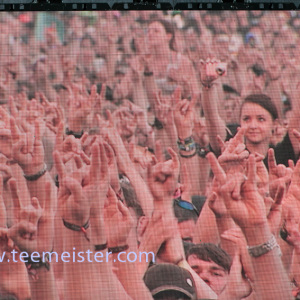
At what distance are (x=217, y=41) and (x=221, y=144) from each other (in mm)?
1260

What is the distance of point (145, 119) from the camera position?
738 cm

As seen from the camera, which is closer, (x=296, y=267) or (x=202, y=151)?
(x=296, y=267)

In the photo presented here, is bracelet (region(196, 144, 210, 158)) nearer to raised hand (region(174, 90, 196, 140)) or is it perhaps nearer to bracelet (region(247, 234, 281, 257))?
raised hand (region(174, 90, 196, 140))

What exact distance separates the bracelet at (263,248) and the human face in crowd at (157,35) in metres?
2.51

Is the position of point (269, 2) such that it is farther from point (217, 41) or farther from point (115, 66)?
point (115, 66)

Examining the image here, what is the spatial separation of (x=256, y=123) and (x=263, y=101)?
0.98 ft

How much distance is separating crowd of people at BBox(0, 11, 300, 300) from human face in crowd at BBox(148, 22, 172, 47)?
0.02 m

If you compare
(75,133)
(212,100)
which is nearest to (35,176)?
(75,133)

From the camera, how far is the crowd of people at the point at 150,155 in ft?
22.1

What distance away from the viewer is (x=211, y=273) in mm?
6770

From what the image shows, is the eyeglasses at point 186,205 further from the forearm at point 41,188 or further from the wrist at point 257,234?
the forearm at point 41,188

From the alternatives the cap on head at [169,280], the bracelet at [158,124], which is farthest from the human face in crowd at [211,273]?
the bracelet at [158,124]

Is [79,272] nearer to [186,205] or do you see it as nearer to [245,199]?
[186,205]

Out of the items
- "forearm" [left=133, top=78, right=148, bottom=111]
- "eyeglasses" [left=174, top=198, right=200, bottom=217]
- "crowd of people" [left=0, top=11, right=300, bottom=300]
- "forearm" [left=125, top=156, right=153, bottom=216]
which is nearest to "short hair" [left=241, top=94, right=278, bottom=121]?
"crowd of people" [left=0, top=11, right=300, bottom=300]
